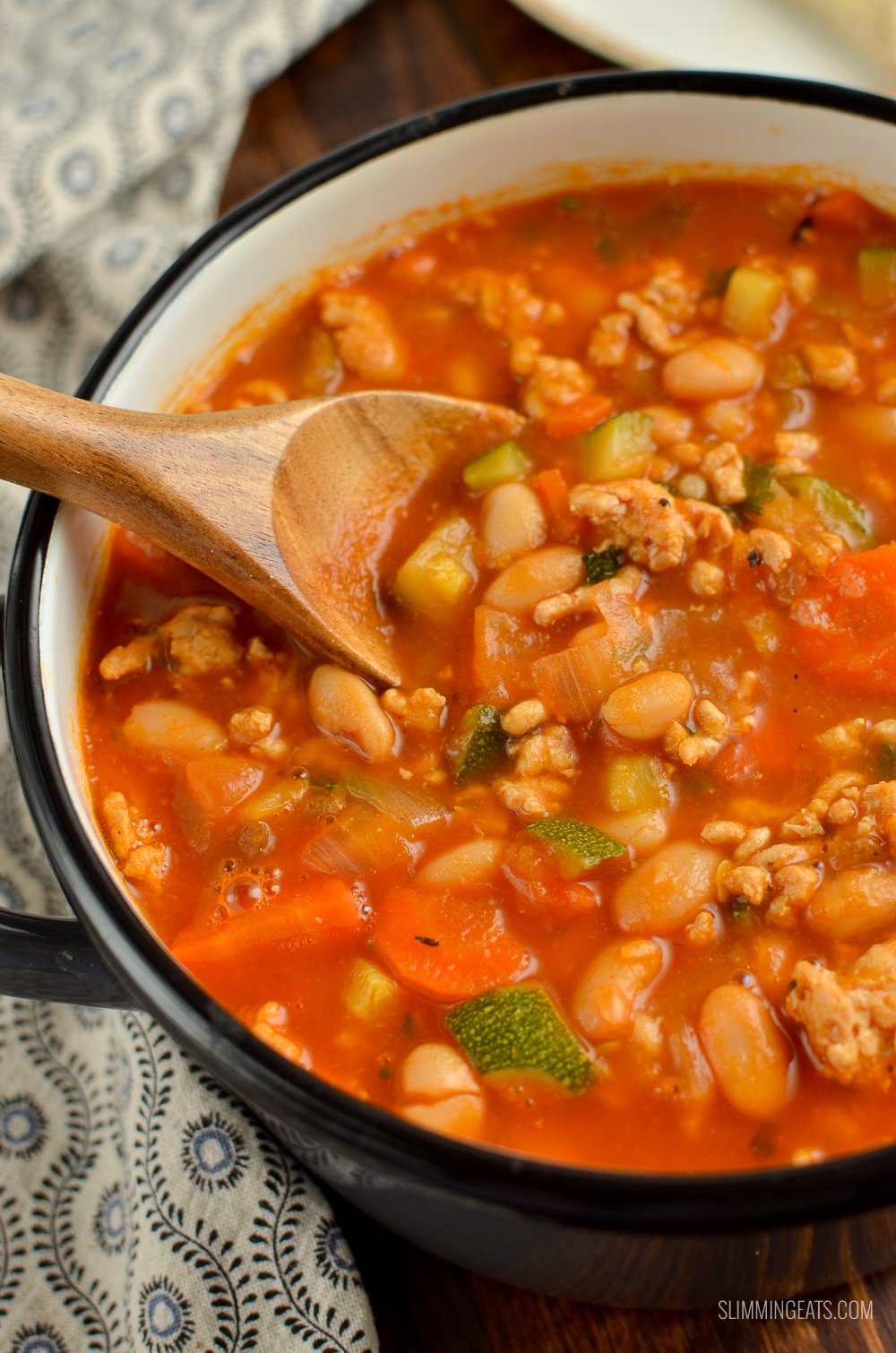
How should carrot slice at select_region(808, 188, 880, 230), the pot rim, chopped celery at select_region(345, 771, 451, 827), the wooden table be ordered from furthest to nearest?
the wooden table, carrot slice at select_region(808, 188, 880, 230), chopped celery at select_region(345, 771, 451, 827), the pot rim

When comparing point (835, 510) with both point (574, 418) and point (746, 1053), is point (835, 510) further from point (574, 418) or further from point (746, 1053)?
point (746, 1053)

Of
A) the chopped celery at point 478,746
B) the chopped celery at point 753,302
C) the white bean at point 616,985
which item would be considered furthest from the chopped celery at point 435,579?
the chopped celery at point 753,302

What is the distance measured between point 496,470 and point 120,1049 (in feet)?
5.01

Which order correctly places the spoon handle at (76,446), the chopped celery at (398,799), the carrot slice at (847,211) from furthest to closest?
1. the carrot slice at (847,211)
2. the chopped celery at (398,799)
3. the spoon handle at (76,446)

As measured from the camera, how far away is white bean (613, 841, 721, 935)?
95.5 inches

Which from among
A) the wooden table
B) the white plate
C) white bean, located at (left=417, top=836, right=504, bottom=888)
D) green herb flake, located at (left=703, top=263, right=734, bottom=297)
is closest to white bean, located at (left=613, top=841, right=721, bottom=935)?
white bean, located at (left=417, top=836, right=504, bottom=888)

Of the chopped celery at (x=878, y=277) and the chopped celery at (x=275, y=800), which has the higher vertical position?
the chopped celery at (x=878, y=277)

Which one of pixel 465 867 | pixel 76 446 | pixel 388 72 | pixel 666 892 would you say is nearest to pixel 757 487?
pixel 666 892

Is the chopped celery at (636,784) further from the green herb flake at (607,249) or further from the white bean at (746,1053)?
the green herb flake at (607,249)

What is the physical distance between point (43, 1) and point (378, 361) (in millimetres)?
1777

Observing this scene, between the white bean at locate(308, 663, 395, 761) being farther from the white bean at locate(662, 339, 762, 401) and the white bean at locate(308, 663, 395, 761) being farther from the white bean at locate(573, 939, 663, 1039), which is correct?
the white bean at locate(662, 339, 762, 401)

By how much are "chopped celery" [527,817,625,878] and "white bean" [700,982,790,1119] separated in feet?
1.12

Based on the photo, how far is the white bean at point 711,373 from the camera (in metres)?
3.03

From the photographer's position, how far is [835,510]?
284 cm
